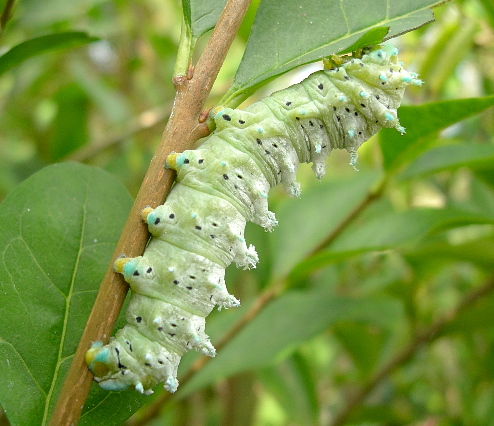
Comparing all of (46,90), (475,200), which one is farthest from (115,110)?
(475,200)

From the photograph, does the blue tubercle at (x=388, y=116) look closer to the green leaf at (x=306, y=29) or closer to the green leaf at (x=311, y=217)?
the green leaf at (x=306, y=29)

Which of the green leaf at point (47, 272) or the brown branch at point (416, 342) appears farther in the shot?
the brown branch at point (416, 342)

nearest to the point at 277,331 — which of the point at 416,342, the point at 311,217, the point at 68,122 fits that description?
the point at 311,217

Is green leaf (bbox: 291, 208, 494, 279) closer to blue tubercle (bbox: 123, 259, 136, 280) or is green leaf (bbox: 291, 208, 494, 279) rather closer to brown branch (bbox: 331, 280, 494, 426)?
brown branch (bbox: 331, 280, 494, 426)

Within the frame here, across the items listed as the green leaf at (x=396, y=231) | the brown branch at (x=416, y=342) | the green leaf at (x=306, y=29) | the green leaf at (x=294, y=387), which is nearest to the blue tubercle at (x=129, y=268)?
the green leaf at (x=306, y=29)

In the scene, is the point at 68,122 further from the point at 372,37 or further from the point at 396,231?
the point at 372,37

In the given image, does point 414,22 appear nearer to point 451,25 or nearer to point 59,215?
point 59,215
